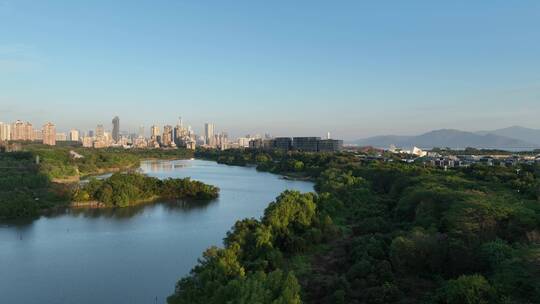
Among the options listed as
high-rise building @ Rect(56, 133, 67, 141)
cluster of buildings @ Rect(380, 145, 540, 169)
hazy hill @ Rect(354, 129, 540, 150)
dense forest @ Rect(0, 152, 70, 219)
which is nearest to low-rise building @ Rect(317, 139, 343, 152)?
cluster of buildings @ Rect(380, 145, 540, 169)

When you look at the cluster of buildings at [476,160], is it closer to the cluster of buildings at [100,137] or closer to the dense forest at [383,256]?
the dense forest at [383,256]

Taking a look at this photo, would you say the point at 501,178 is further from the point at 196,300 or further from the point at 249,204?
the point at 196,300

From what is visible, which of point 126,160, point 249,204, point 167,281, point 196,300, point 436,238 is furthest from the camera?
point 126,160

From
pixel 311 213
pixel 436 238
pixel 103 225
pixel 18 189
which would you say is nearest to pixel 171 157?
pixel 18 189

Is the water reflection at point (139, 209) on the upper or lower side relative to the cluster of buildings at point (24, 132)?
lower

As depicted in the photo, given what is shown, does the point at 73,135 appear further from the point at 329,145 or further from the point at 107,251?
the point at 107,251

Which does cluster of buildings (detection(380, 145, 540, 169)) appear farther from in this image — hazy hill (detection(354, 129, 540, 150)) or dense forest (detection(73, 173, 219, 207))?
hazy hill (detection(354, 129, 540, 150))

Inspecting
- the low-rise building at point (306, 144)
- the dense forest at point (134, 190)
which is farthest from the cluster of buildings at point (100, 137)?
the dense forest at point (134, 190)

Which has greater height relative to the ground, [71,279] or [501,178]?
[501,178]
